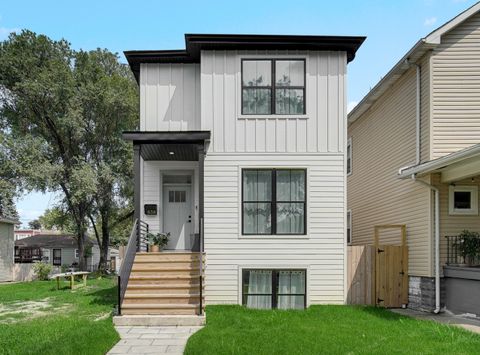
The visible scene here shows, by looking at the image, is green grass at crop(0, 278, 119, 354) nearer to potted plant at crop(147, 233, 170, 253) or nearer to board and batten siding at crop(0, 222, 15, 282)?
potted plant at crop(147, 233, 170, 253)

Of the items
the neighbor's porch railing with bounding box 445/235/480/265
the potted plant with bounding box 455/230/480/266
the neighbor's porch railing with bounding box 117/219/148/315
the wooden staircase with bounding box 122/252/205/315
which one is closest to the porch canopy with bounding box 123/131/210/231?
the neighbor's porch railing with bounding box 117/219/148/315

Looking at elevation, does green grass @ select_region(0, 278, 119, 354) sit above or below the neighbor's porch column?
below

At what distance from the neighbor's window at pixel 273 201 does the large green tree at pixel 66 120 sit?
1221 cm

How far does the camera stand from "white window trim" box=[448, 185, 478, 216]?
1070 cm

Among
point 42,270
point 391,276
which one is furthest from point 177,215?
point 42,270

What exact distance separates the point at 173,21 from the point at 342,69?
4.00 m

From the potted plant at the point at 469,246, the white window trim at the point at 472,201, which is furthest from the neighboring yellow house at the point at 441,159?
the potted plant at the point at 469,246

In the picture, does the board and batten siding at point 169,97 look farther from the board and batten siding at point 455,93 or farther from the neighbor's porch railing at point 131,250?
the board and batten siding at point 455,93

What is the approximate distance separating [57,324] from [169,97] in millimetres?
5880

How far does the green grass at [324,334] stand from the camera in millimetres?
6734

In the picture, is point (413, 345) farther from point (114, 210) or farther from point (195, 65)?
point (114, 210)

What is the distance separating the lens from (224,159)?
36.7ft

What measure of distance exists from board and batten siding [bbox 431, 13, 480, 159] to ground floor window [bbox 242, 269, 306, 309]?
4162 millimetres

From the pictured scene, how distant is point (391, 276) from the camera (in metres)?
11.4
